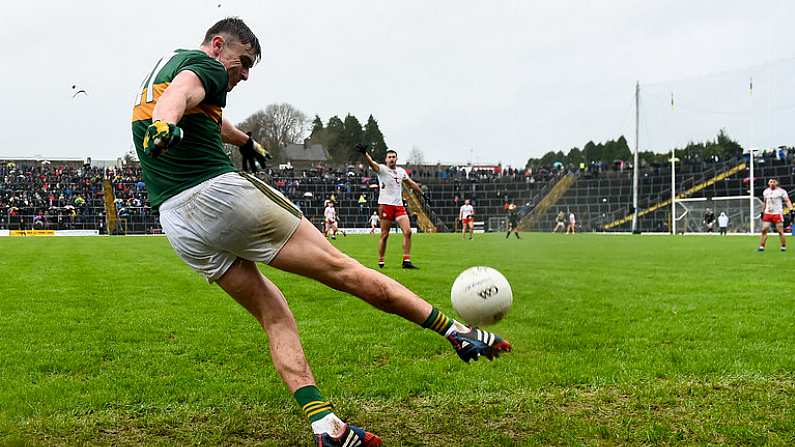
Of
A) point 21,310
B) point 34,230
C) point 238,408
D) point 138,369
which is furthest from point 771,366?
point 34,230

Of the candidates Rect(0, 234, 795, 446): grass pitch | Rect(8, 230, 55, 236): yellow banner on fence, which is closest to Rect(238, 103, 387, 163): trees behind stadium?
Rect(8, 230, 55, 236): yellow banner on fence

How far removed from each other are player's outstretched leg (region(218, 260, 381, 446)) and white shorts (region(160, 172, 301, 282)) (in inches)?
8.8

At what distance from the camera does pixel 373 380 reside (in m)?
4.56

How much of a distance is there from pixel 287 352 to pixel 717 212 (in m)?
46.1

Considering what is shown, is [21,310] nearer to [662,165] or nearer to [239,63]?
[239,63]

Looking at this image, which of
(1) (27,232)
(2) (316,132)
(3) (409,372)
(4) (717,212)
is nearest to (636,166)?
(4) (717,212)

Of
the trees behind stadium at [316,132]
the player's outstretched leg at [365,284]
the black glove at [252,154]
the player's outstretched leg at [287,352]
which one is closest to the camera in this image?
the player's outstretched leg at [287,352]

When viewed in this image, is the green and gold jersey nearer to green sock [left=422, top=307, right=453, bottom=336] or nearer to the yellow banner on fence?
green sock [left=422, top=307, right=453, bottom=336]

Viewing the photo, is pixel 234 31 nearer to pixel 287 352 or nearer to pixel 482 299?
pixel 287 352

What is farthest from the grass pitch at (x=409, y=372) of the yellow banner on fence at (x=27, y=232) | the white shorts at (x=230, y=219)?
the yellow banner on fence at (x=27, y=232)

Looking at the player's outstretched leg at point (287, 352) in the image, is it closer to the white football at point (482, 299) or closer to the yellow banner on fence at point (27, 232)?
the white football at point (482, 299)

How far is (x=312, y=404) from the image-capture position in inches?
130

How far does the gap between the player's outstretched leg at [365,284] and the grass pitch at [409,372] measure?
0.47m

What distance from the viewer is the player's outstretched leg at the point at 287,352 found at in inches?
126
